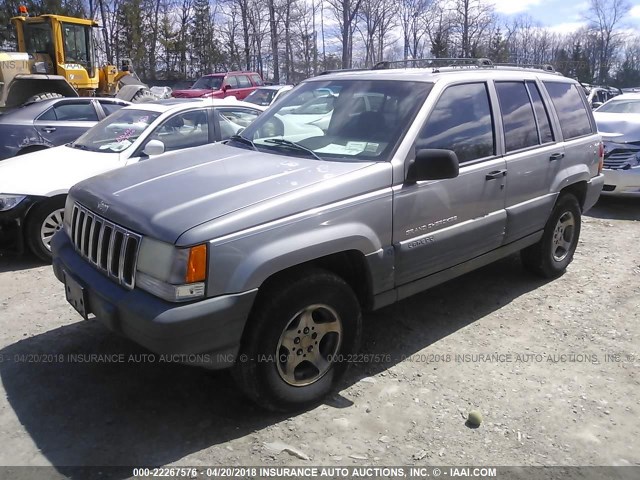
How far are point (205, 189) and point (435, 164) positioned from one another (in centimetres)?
141

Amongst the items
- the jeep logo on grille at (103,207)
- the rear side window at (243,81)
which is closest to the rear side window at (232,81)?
the rear side window at (243,81)

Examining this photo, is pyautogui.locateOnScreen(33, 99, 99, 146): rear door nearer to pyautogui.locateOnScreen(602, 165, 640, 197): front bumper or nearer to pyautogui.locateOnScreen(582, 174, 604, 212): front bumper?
pyautogui.locateOnScreen(582, 174, 604, 212): front bumper

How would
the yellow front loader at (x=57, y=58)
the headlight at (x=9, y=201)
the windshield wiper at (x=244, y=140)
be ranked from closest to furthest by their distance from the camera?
the windshield wiper at (x=244, y=140) → the headlight at (x=9, y=201) → the yellow front loader at (x=57, y=58)

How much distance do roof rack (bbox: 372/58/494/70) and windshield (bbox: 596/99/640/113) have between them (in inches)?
275

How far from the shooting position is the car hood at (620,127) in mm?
8844

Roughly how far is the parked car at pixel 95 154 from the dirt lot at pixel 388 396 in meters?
0.95

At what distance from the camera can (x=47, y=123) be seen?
29.4ft

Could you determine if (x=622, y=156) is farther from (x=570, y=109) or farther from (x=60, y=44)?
(x=60, y=44)

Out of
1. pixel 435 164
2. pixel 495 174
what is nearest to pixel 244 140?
pixel 435 164

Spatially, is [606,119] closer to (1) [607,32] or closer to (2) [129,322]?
(2) [129,322]

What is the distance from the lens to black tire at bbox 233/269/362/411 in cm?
298

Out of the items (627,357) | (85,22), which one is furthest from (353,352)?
(85,22)

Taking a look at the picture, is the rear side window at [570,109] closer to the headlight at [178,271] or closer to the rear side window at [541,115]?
the rear side window at [541,115]

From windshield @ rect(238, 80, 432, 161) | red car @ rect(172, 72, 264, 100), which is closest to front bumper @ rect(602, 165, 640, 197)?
windshield @ rect(238, 80, 432, 161)
